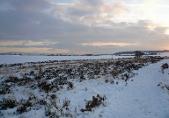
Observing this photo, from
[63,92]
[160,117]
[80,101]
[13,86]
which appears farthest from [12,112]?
[13,86]

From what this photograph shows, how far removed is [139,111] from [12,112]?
18.3 ft

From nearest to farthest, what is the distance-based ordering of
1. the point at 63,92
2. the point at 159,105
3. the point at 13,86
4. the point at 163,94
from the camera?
1. the point at 159,105
2. the point at 163,94
3. the point at 63,92
4. the point at 13,86

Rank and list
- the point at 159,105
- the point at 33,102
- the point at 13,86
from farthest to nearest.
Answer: the point at 13,86 < the point at 33,102 < the point at 159,105

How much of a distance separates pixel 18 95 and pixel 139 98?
7156mm

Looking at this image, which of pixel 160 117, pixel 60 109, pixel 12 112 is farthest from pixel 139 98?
pixel 12 112

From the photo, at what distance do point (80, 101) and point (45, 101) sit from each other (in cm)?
174

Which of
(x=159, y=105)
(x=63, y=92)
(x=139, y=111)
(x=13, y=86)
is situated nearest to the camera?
(x=139, y=111)

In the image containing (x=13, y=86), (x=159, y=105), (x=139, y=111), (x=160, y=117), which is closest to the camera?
(x=160, y=117)

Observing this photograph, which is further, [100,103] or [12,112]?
[100,103]

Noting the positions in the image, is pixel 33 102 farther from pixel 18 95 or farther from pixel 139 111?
pixel 139 111

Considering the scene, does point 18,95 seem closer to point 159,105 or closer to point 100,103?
point 100,103

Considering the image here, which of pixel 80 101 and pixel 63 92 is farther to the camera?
pixel 63 92

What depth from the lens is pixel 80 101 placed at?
13.7m

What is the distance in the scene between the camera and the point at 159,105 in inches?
504
